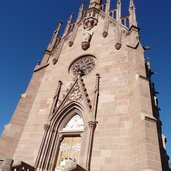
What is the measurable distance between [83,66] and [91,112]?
461cm

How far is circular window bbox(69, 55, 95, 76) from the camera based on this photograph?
13.7m

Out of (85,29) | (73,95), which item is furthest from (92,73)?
(85,29)

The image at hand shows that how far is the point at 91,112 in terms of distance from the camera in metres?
10.7

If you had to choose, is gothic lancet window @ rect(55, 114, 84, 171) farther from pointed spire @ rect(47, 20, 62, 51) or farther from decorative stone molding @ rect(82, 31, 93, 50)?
pointed spire @ rect(47, 20, 62, 51)

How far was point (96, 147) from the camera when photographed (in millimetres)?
9430

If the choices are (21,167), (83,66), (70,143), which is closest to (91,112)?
(70,143)

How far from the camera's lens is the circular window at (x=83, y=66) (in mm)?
13727

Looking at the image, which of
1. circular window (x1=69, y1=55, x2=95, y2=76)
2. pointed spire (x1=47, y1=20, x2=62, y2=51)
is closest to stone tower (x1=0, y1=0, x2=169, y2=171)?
circular window (x1=69, y1=55, x2=95, y2=76)

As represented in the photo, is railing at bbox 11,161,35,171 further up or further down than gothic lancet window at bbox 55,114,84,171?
further down

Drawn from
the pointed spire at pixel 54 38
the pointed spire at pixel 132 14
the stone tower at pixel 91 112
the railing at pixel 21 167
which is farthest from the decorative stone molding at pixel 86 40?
the railing at pixel 21 167

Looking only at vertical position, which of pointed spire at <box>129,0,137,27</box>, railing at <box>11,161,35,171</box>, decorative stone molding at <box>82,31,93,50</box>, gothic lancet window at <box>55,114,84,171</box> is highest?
pointed spire at <box>129,0,137,27</box>

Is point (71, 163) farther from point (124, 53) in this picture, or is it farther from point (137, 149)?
point (124, 53)

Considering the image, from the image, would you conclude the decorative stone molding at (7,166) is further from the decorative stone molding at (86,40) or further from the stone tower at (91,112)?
the decorative stone molding at (86,40)

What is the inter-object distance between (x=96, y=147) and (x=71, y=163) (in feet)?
6.35
